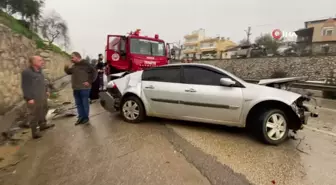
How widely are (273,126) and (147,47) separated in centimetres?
784

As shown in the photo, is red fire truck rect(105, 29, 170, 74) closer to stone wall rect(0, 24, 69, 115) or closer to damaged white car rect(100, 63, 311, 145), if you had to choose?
stone wall rect(0, 24, 69, 115)

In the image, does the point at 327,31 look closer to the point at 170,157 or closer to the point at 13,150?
the point at 170,157

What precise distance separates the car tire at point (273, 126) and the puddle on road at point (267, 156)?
135 mm

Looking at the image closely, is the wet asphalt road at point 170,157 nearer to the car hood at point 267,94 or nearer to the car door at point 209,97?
the car door at point 209,97

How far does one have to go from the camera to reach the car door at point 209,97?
4.74 meters

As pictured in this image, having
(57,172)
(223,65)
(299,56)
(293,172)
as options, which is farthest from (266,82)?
(223,65)

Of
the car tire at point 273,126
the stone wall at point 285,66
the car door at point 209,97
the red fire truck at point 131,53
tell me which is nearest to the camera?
the car tire at point 273,126

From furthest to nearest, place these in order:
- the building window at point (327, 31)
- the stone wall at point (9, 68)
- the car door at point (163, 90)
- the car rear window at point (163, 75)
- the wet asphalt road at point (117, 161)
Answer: the building window at point (327, 31) < the stone wall at point (9, 68) < the car rear window at point (163, 75) < the car door at point (163, 90) < the wet asphalt road at point (117, 161)

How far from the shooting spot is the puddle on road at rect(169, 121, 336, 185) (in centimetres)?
337

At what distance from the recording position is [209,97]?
490cm

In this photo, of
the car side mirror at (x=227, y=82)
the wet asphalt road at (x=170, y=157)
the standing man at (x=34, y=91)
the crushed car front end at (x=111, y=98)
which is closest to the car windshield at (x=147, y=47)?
the crushed car front end at (x=111, y=98)

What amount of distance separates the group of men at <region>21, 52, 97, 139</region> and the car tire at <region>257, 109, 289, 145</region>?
3960 millimetres

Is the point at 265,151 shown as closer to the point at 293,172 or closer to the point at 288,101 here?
the point at 293,172

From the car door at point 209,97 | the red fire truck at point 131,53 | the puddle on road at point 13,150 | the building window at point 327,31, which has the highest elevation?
the building window at point 327,31
